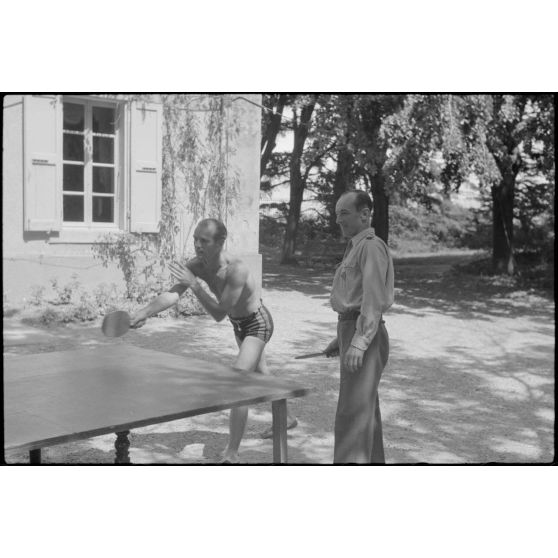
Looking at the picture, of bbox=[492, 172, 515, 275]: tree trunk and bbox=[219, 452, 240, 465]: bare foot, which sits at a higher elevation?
bbox=[492, 172, 515, 275]: tree trunk

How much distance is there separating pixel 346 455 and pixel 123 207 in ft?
9.49

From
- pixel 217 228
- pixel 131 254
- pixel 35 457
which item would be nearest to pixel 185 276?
pixel 217 228

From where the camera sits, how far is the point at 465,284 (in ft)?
31.8

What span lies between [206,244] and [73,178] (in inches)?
60.0

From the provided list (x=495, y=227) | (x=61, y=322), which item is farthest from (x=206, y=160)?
(x=495, y=227)

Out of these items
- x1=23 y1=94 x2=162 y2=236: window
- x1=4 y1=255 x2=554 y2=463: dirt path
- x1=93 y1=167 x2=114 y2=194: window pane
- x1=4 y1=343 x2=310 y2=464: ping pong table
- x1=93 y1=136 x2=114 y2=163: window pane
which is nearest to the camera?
x1=4 y1=343 x2=310 y2=464: ping pong table

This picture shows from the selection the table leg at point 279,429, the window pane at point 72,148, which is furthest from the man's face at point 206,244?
the window pane at point 72,148

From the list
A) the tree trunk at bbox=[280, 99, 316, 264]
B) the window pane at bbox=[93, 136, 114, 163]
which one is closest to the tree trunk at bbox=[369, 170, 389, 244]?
the tree trunk at bbox=[280, 99, 316, 264]

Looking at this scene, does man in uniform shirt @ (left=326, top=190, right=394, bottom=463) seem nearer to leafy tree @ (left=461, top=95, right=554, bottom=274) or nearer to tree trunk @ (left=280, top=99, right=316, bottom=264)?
tree trunk @ (left=280, top=99, right=316, bottom=264)

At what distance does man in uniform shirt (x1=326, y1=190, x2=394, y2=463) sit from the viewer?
3.53 meters

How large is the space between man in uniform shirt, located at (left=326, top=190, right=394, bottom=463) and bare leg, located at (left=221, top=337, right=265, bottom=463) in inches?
24.9

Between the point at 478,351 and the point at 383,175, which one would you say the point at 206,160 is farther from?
the point at 478,351

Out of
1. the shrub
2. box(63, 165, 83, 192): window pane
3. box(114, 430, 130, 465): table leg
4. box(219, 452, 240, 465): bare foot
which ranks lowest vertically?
box(219, 452, 240, 465): bare foot

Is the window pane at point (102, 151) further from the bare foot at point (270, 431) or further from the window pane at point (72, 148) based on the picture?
the bare foot at point (270, 431)
